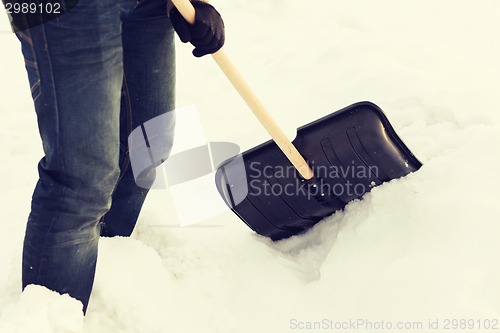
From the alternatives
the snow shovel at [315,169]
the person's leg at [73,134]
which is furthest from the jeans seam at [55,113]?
the snow shovel at [315,169]

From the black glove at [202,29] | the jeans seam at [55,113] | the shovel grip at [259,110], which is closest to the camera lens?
the jeans seam at [55,113]

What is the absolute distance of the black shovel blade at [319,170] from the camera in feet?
5.83

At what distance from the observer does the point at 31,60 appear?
1.22m

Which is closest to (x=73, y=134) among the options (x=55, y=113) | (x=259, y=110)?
(x=55, y=113)

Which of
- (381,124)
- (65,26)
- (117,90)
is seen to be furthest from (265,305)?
(65,26)

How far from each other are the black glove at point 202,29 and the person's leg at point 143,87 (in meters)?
0.08

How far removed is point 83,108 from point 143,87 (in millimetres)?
351

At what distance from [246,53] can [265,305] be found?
5.69ft

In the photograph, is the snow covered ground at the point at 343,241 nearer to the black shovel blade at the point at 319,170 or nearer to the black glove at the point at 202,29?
the black shovel blade at the point at 319,170

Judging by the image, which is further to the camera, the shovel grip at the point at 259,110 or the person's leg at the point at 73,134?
the shovel grip at the point at 259,110

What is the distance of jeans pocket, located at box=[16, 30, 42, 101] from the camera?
1.19m

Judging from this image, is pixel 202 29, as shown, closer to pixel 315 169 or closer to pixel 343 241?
pixel 315 169

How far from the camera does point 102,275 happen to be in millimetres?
1623

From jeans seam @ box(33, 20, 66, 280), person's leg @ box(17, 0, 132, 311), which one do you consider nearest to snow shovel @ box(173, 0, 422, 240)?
person's leg @ box(17, 0, 132, 311)
